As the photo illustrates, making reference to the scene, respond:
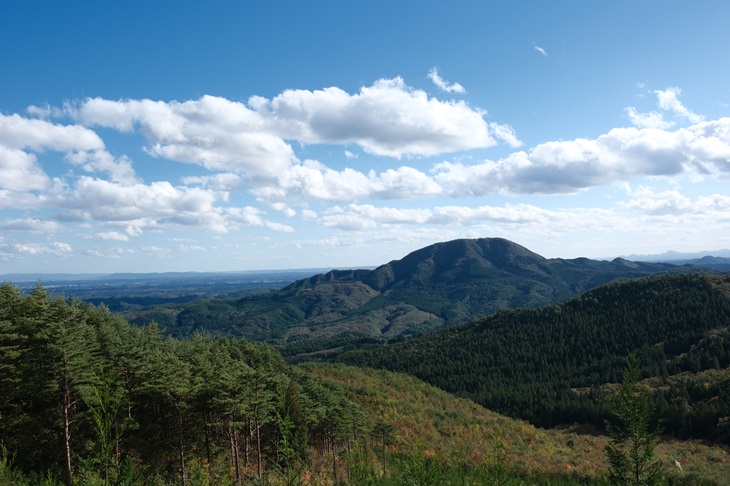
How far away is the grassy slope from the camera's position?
221ft

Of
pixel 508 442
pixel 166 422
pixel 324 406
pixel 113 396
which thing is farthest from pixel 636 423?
pixel 508 442

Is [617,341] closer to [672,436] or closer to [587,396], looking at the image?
[587,396]

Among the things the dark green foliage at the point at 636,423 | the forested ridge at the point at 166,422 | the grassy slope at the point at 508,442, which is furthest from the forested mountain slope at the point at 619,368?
the dark green foliage at the point at 636,423

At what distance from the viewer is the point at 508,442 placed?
8112 centimetres

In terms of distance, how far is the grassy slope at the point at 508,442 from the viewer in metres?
67.2

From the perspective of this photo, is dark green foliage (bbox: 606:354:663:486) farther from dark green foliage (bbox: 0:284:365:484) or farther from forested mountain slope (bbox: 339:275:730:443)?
forested mountain slope (bbox: 339:275:730:443)

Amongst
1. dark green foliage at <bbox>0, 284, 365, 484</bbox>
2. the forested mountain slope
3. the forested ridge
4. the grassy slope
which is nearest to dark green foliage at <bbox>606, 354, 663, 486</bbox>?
the forested ridge

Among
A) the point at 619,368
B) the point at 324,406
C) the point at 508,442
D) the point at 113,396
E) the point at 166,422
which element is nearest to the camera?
the point at 113,396

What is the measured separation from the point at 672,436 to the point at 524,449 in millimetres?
45855

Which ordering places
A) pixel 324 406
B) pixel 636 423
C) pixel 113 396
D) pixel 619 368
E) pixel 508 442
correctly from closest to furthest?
pixel 636 423 → pixel 113 396 → pixel 324 406 → pixel 508 442 → pixel 619 368

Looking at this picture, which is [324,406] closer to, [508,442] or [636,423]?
[508,442]

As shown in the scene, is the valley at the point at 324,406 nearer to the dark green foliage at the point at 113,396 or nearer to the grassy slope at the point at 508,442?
the dark green foliage at the point at 113,396

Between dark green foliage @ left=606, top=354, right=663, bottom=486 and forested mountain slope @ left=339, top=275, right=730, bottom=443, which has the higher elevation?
dark green foliage @ left=606, top=354, right=663, bottom=486

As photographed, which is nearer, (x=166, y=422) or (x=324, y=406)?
(x=166, y=422)
